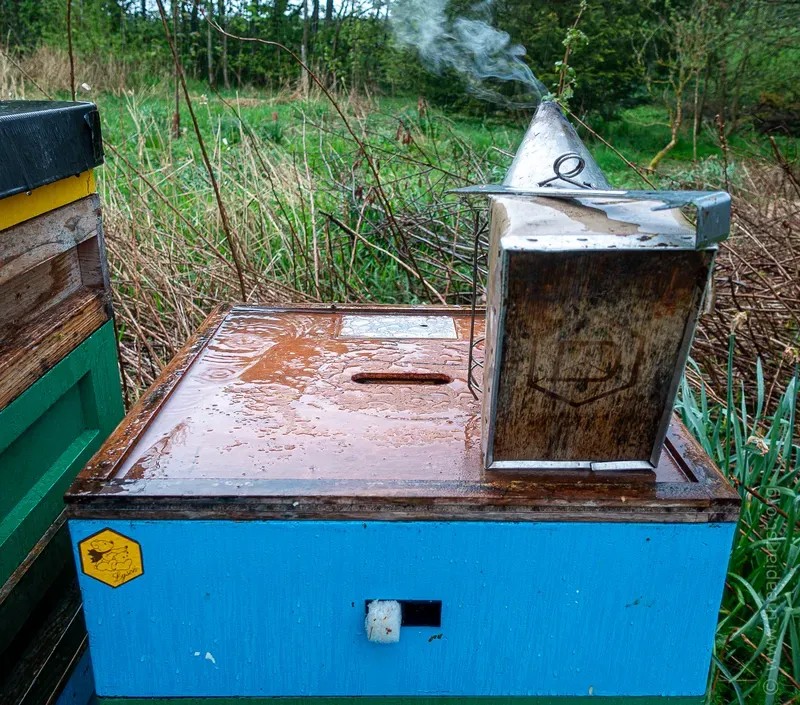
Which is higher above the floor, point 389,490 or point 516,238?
point 516,238

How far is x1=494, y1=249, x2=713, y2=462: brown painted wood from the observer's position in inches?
40.9

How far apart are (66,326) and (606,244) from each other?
1.19m

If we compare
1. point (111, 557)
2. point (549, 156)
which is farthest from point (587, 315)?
point (111, 557)

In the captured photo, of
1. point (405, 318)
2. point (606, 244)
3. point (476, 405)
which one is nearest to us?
point (606, 244)

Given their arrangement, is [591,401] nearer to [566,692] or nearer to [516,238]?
[516,238]

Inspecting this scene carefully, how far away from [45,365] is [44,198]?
351 millimetres

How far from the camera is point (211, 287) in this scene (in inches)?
151

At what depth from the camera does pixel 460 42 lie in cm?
233

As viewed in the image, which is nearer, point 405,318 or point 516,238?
point 516,238

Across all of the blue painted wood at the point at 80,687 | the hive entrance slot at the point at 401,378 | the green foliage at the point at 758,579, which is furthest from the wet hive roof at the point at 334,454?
the green foliage at the point at 758,579

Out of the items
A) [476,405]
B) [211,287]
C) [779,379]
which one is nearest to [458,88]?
[211,287]

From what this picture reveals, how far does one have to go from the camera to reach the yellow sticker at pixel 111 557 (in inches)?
44.9

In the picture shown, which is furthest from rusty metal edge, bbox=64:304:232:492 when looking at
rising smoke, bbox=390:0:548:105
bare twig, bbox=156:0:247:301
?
rising smoke, bbox=390:0:548:105

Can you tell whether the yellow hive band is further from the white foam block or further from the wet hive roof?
the white foam block
